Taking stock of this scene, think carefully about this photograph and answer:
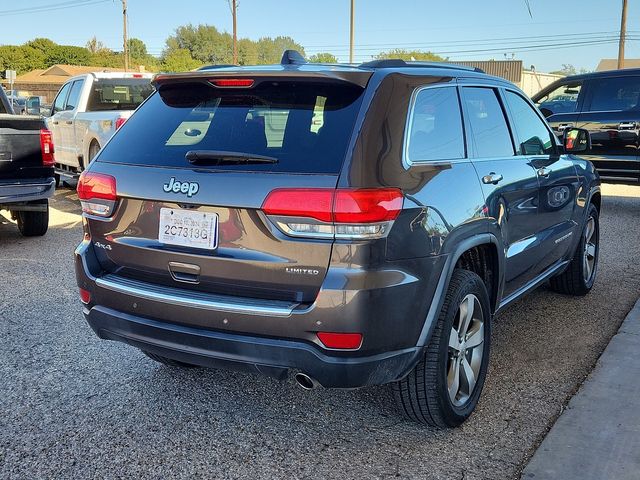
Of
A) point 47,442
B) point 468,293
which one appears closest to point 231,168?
point 468,293

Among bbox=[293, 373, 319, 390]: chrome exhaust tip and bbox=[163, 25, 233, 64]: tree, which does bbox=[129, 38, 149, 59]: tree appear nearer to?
bbox=[163, 25, 233, 64]: tree

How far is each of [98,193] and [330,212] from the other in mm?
1287

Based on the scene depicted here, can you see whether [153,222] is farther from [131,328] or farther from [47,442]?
[47,442]

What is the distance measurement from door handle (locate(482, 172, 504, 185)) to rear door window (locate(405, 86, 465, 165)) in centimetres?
20

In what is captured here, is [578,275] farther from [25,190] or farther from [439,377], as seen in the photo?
[25,190]

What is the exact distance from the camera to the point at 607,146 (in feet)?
34.1

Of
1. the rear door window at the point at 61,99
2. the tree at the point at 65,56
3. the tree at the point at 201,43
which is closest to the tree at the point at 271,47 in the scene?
the tree at the point at 201,43

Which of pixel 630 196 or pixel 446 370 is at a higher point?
pixel 446 370

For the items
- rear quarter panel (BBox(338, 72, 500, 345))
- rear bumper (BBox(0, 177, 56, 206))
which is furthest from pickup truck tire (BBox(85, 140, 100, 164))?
rear quarter panel (BBox(338, 72, 500, 345))

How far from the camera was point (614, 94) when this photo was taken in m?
10.5

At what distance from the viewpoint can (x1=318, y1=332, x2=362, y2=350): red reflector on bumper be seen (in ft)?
9.21

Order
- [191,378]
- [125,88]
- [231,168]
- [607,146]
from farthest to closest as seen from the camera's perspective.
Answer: [125,88], [607,146], [191,378], [231,168]

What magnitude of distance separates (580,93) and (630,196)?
2.48 meters

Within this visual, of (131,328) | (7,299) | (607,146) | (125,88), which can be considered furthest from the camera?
(125,88)
